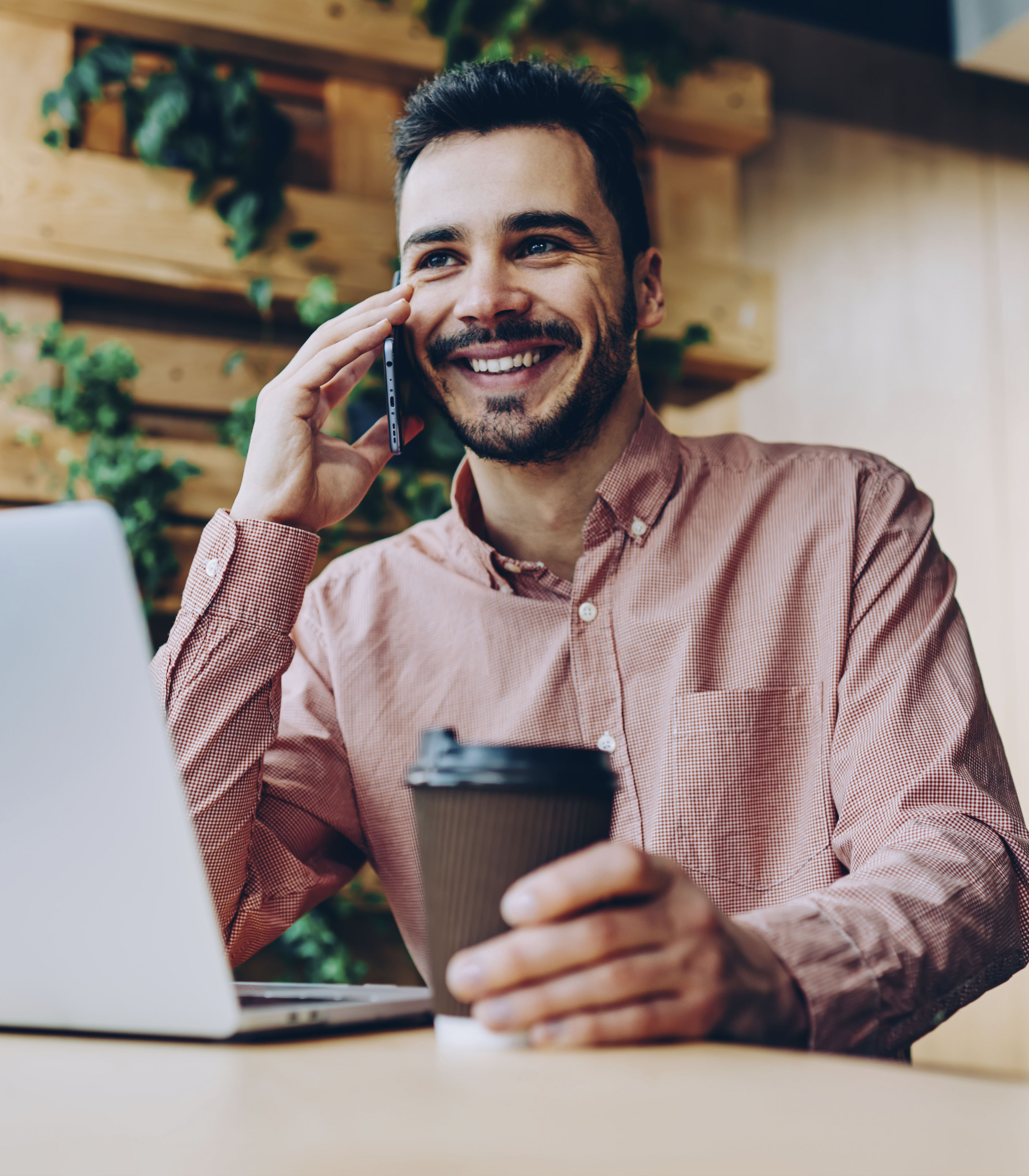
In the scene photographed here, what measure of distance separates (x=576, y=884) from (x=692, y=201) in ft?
9.03

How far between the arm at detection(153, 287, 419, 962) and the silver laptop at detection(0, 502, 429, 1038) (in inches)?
26.3

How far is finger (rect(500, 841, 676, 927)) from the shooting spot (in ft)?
1.81

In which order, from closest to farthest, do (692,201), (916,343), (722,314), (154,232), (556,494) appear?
(556,494), (154,232), (722,314), (692,201), (916,343)

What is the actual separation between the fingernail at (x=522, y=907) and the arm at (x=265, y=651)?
2.52ft

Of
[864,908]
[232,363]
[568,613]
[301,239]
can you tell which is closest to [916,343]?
[301,239]

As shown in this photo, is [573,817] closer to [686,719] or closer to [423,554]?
[686,719]

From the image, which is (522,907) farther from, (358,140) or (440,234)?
(358,140)

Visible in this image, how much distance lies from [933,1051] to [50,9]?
3.47 meters

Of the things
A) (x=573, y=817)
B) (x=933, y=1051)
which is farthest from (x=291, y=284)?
(x=933, y=1051)

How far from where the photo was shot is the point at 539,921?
0.56 m

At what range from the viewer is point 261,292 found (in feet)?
7.88

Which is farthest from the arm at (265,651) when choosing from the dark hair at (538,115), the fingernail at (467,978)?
the fingernail at (467,978)

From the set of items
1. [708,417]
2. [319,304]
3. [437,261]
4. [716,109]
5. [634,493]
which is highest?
[716,109]

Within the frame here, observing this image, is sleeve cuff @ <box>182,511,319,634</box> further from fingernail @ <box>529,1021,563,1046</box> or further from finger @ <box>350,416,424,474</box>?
fingernail @ <box>529,1021,563,1046</box>
